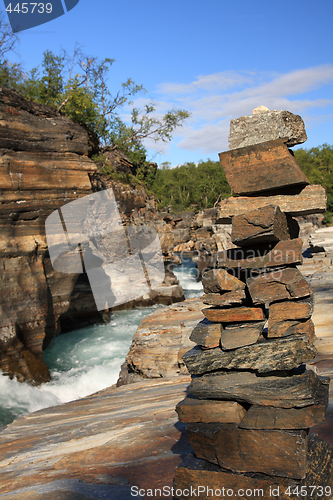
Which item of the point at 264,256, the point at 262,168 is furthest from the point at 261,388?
the point at 262,168

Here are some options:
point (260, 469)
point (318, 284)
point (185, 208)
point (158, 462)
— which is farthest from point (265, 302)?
point (185, 208)

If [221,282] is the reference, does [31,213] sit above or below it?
above

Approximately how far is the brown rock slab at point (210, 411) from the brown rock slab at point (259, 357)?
0.25 meters

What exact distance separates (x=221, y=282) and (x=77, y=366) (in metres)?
9.98

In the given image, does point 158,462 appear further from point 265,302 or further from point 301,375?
point 265,302

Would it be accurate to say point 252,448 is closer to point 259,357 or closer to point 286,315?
point 259,357

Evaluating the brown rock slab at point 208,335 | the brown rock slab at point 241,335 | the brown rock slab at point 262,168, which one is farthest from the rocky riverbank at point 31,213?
the brown rock slab at point 262,168

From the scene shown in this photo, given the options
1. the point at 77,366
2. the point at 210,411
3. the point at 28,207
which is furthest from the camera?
the point at 77,366

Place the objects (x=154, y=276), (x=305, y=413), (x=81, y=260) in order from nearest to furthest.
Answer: (x=305, y=413) → (x=81, y=260) → (x=154, y=276)

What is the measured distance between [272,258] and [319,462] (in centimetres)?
161

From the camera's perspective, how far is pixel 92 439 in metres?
3.92

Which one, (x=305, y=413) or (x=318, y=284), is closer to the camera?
(x=305, y=413)

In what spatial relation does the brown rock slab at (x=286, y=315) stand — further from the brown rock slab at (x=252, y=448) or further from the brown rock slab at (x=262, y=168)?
the brown rock slab at (x=262, y=168)

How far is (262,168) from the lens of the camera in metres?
3.04
